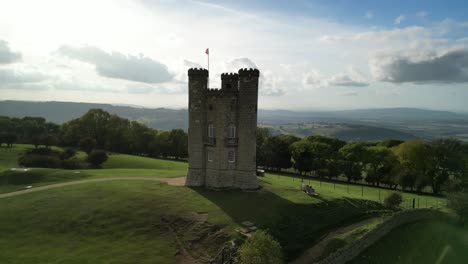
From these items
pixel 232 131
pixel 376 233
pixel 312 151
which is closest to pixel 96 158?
pixel 232 131

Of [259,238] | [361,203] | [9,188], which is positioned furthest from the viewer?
[9,188]

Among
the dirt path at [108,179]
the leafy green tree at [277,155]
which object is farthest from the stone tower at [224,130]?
the leafy green tree at [277,155]

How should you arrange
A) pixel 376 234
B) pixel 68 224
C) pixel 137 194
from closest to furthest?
pixel 376 234, pixel 68 224, pixel 137 194

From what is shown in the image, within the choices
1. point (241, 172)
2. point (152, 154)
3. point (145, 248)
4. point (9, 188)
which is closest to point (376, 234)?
point (241, 172)

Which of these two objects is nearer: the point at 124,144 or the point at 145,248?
the point at 145,248

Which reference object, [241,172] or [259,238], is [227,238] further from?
[241,172]

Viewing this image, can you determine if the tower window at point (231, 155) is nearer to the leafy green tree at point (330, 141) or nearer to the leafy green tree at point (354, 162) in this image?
the leafy green tree at point (354, 162)

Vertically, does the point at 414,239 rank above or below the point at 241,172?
below
